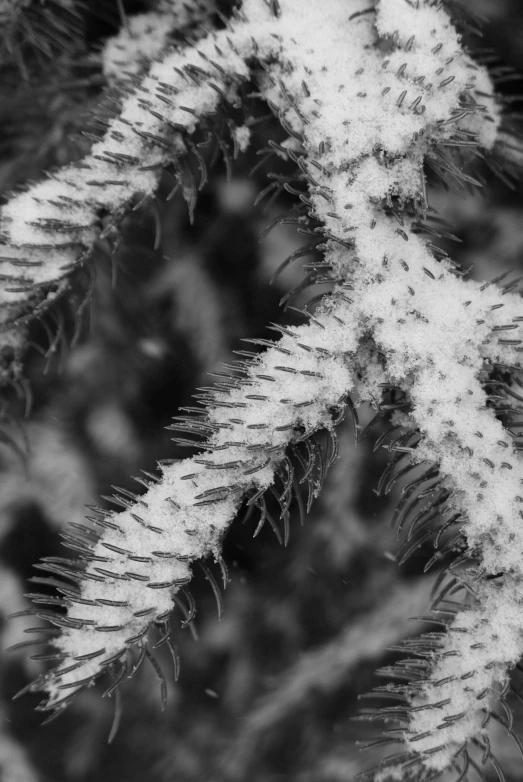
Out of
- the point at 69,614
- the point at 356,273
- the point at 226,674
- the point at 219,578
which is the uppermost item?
the point at 356,273

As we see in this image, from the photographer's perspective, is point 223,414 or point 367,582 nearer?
point 223,414

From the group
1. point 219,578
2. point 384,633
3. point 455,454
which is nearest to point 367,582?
point 384,633

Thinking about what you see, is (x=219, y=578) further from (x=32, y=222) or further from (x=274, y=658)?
(x=32, y=222)

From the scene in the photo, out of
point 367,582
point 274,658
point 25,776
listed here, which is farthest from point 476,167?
point 25,776

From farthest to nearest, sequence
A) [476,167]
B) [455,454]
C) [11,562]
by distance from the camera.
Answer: [11,562], [476,167], [455,454]

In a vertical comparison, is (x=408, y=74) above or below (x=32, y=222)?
above

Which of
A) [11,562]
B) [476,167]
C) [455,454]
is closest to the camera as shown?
[455,454]
